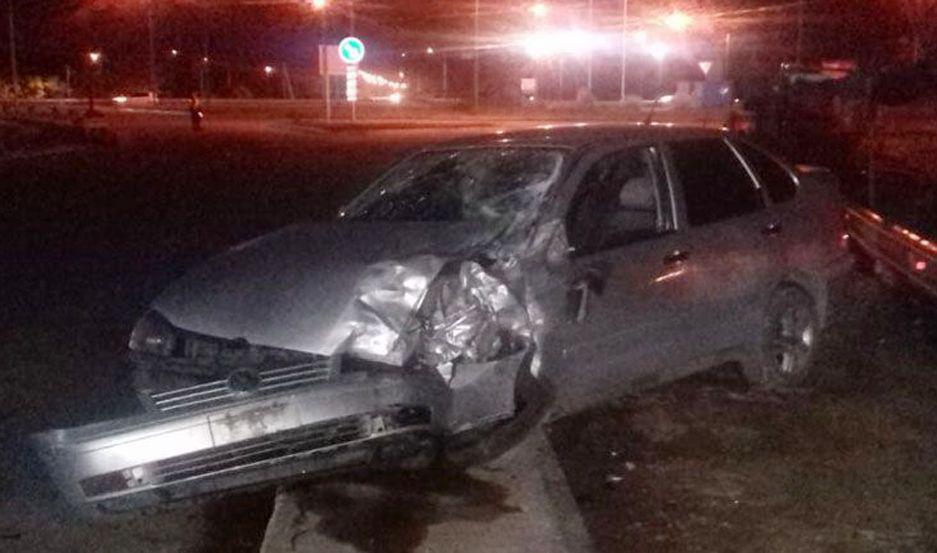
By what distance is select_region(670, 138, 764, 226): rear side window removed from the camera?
7512mm

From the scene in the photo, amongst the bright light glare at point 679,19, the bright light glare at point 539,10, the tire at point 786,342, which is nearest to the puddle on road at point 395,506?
the tire at point 786,342

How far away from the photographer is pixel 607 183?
284 inches

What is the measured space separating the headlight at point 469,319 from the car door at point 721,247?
1404 millimetres

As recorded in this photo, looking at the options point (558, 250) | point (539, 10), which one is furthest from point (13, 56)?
point (558, 250)

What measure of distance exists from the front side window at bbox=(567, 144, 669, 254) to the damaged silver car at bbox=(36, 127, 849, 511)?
12 millimetres

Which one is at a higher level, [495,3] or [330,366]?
[495,3]

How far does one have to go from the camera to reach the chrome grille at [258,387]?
220 inches

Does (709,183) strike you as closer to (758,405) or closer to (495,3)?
(758,405)

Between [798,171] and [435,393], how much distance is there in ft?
12.0

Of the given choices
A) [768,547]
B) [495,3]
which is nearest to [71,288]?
[768,547]

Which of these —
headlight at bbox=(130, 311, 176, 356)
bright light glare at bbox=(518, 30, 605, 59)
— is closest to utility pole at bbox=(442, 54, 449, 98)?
bright light glare at bbox=(518, 30, 605, 59)

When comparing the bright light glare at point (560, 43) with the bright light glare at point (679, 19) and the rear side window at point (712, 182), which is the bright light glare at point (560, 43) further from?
the rear side window at point (712, 182)

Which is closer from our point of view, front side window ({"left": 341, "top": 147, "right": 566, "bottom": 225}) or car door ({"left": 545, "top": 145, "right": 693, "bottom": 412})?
car door ({"left": 545, "top": 145, "right": 693, "bottom": 412})

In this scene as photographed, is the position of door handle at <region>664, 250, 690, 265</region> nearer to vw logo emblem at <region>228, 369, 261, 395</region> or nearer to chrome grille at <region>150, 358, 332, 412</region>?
chrome grille at <region>150, 358, 332, 412</region>
